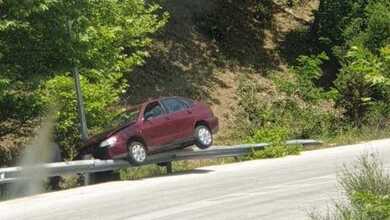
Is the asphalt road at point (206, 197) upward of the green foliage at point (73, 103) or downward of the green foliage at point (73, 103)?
downward

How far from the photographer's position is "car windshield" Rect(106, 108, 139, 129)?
19.4 meters

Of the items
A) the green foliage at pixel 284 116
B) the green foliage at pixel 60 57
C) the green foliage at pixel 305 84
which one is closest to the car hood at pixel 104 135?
the green foliage at pixel 60 57

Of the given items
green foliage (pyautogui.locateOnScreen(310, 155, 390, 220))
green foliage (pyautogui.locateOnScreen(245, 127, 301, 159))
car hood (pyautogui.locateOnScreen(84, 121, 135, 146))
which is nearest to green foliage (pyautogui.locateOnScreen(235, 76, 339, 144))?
green foliage (pyautogui.locateOnScreen(245, 127, 301, 159))

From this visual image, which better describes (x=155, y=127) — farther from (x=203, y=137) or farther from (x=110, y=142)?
(x=203, y=137)

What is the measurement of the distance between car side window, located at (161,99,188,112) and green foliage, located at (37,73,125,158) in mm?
2584

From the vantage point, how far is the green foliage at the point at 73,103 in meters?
21.6

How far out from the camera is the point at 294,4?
42312mm

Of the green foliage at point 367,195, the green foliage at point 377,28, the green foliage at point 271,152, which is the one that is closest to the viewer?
the green foliage at point 367,195

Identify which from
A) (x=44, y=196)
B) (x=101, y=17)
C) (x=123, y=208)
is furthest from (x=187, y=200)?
(x=101, y=17)

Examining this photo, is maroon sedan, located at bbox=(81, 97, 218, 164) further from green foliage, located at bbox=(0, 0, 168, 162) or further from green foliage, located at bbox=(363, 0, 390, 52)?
green foliage, located at bbox=(363, 0, 390, 52)

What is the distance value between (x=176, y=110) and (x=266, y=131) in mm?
4944

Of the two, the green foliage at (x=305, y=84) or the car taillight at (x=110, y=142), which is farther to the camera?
the green foliage at (x=305, y=84)

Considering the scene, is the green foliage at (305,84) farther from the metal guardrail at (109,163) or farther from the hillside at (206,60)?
the metal guardrail at (109,163)

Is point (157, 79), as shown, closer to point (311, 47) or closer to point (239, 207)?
point (311, 47)
